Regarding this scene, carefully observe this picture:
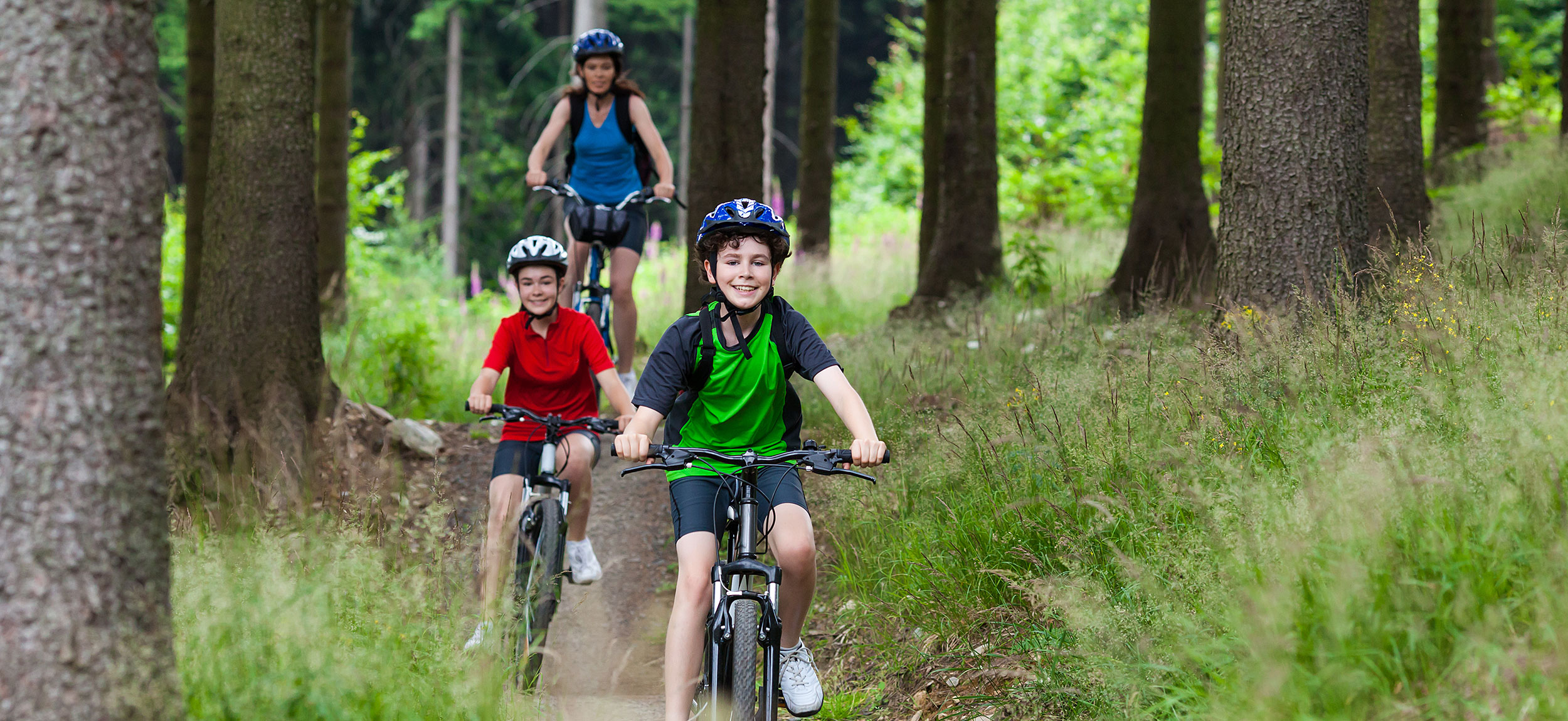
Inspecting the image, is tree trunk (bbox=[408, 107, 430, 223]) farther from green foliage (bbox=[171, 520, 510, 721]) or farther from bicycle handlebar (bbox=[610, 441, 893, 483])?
bicycle handlebar (bbox=[610, 441, 893, 483])

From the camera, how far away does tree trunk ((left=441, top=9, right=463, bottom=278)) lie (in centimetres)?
3278

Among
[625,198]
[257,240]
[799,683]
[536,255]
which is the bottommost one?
[799,683]

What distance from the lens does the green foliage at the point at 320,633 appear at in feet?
9.95

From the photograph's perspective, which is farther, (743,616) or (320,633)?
(743,616)

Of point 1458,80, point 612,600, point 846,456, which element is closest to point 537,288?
point 612,600

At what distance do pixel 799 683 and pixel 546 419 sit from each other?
1.97 m

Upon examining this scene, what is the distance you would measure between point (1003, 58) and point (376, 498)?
31207 mm

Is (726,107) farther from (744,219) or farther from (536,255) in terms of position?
(744,219)

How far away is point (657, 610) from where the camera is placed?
6.68 m

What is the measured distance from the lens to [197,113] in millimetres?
9617

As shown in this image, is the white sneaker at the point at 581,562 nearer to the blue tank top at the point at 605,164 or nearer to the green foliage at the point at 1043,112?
the blue tank top at the point at 605,164

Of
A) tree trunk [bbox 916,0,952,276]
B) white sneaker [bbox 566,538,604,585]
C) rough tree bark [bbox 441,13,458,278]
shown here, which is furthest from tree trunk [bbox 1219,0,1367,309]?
rough tree bark [bbox 441,13,458,278]

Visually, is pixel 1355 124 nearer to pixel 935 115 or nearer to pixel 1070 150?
pixel 935 115

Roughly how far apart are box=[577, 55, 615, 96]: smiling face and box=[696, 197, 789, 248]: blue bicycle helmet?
3.76 meters
